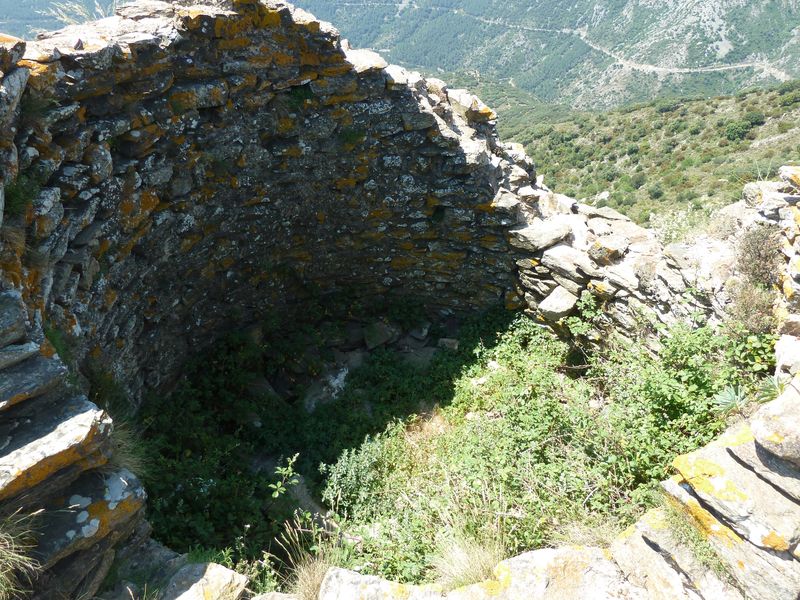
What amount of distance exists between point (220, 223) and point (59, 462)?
3.72 m

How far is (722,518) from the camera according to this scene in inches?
120

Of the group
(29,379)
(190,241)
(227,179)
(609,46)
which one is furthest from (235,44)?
(609,46)

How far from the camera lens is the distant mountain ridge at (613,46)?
88812mm

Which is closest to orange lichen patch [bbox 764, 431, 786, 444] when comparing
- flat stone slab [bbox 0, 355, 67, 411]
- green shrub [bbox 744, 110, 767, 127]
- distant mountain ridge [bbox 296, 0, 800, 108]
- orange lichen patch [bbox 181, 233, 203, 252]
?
flat stone slab [bbox 0, 355, 67, 411]

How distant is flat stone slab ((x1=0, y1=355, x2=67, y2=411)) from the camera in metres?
2.92

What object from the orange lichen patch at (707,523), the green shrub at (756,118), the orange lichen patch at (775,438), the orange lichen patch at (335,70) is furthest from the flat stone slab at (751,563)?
the green shrub at (756,118)

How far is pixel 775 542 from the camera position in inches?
111

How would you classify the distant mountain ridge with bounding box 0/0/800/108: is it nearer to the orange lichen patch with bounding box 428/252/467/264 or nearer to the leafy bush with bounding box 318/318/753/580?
the orange lichen patch with bounding box 428/252/467/264

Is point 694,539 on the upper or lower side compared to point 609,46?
upper

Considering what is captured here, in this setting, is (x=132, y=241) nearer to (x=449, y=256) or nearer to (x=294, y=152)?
(x=294, y=152)

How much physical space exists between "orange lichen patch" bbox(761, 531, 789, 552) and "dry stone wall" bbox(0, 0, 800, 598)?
1.02 meters

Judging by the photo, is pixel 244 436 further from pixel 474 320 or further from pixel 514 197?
pixel 514 197

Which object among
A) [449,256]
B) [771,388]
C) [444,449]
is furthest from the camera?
[449,256]

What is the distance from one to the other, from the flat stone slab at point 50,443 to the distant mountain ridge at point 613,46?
100274 millimetres
